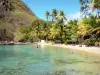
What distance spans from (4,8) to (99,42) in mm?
40804

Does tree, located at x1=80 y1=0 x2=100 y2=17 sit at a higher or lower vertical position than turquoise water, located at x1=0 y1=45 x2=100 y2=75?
higher

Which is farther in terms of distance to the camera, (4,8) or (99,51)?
(99,51)

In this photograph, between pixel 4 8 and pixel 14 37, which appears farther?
pixel 14 37

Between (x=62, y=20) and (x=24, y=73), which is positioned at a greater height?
(x=62, y=20)

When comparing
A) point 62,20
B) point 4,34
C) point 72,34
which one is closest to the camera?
point 72,34

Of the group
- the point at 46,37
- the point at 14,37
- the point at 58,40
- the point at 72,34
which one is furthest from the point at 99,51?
the point at 14,37

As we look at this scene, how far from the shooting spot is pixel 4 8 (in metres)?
34.9

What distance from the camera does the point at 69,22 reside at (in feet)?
376

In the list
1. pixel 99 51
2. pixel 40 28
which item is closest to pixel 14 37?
pixel 40 28

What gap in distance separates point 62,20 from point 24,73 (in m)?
85.0

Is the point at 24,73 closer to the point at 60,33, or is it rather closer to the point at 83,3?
the point at 83,3

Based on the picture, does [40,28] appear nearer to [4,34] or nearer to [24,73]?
[4,34]

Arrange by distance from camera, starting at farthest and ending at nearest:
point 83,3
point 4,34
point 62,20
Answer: point 4,34 < point 62,20 < point 83,3

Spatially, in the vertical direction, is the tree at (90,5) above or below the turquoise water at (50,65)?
above
